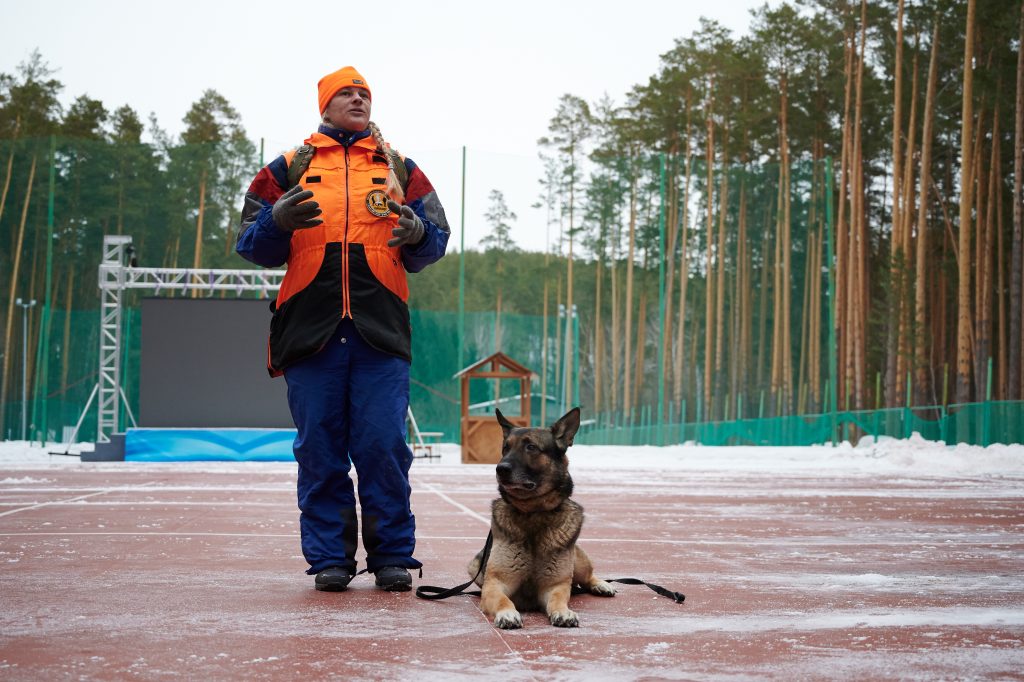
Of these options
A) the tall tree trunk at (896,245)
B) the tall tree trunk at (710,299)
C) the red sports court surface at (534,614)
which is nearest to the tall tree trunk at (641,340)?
the tall tree trunk at (710,299)

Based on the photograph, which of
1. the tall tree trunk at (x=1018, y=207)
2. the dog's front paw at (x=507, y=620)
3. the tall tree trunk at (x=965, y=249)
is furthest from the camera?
the tall tree trunk at (x=1018, y=207)

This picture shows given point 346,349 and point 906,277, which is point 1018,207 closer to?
point 906,277

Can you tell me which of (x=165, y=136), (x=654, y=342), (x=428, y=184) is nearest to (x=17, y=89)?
(x=165, y=136)

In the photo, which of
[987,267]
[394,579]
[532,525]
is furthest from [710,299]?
[532,525]

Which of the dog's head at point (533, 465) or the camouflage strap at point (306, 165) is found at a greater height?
the camouflage strap at point (306, 165)

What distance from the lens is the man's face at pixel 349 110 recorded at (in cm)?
408

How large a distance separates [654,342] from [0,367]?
18858 millimetres

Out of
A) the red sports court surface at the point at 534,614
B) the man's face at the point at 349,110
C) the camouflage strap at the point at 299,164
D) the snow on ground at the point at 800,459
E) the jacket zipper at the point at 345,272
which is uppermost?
the man's face at the point at 349,110

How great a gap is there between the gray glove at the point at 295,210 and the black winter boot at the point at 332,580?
1.21m

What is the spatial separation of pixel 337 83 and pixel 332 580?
186 centimetres

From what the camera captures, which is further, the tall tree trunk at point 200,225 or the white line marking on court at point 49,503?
the tall tree trunk at point 200,225

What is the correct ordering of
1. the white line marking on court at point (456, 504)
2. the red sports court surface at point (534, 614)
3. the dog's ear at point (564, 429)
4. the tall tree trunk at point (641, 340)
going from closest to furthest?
the red sports court surface at point (534, 614) → the dog's ear at point (564, 429) → the white line marking on court at point (456, 504) → the tall tree trunk at point (641, 340)

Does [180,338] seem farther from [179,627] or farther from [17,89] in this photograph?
[179,627]

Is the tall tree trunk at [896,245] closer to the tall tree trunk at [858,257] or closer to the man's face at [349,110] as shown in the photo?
the tall tree trunk at [858,257]
